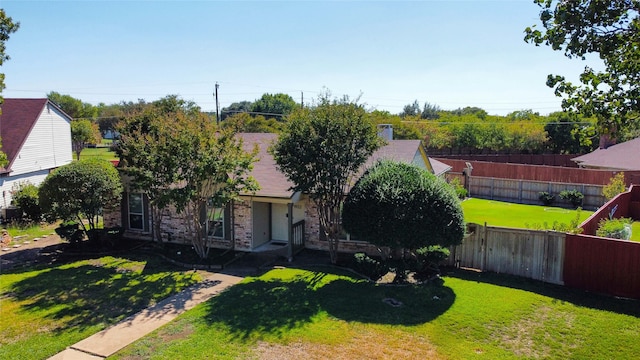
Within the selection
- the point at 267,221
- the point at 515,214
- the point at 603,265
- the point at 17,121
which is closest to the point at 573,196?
the point at 515,214

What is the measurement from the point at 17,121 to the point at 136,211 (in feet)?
45.9

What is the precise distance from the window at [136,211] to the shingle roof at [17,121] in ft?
33.2

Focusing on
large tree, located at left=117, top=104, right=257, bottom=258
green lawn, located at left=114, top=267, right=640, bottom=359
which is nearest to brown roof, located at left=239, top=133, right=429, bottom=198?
large tree, located at left=117, top=104, right=257, bottom=258

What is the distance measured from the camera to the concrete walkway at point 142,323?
9078 mm

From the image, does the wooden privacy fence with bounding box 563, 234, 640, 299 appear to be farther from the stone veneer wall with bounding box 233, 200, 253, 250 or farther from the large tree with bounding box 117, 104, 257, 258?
the stone veneer wall with bounding box 233, 200, 253, 250

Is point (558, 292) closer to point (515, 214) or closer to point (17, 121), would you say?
point (515, 214)

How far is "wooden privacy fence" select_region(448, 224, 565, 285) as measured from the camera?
41.5 ft

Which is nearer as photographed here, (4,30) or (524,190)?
(4,30)

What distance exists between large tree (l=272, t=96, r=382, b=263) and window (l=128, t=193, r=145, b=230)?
26.1ft

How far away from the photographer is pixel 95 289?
12.8 metres

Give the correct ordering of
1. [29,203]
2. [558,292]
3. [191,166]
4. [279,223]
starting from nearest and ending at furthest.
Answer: [558,292], [191,166], [279,223], [29,203]

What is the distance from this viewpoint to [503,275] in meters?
13.4

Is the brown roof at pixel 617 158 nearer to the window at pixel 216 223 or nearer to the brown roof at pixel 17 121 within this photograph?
the window at pixel 216 223

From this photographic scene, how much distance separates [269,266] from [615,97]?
11216 mm
